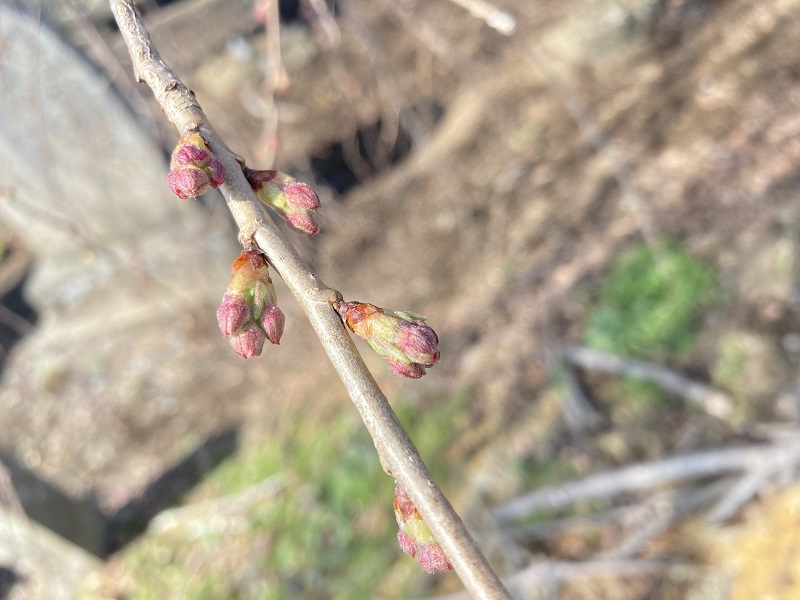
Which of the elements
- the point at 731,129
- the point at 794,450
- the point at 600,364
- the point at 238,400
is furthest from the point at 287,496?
the point at 731,129

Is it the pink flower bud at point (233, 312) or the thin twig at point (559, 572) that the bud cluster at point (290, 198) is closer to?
the pink flower bud at point (233, 312)

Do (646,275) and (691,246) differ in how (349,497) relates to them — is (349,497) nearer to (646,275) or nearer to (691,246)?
(646,275)

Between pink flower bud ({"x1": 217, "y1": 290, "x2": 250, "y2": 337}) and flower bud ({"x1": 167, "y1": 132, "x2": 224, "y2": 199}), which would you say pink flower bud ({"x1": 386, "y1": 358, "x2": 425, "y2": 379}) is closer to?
pink flower bud ({"x1": 217, "y1": 290, "x2": 250, "y2": 337})

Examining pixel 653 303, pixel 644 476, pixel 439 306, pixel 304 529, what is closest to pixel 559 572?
pixel 644 476

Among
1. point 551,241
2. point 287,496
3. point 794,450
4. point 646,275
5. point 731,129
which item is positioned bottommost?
point 287,496

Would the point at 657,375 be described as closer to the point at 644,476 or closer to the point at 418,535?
the point at 644,476

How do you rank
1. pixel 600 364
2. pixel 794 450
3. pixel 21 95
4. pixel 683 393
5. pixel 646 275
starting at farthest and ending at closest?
pixel 21 95
pixel 646 275
pixel 600 364
pixel 683 393
pixel 794 450
